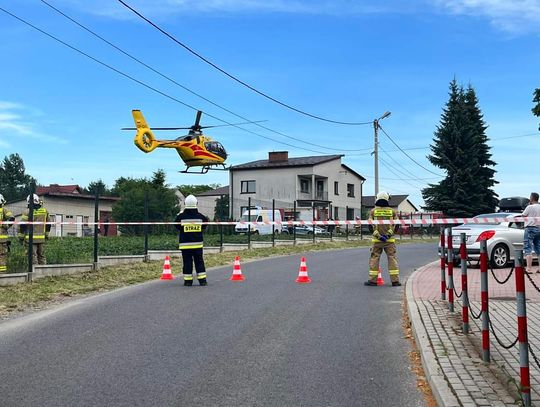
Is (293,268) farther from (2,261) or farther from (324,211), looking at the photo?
(324,211)

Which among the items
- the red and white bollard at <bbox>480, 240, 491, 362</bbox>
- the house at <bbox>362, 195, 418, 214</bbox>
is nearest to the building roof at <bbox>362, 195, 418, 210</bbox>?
the house at <bbox>362, 195, 418, 214</bbox>

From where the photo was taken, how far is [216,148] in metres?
36.7

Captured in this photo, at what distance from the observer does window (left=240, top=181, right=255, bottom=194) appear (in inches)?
2714

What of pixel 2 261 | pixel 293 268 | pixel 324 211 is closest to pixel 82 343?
pixel 2 261

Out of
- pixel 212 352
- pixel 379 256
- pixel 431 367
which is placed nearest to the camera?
Answer: pixel 431 367

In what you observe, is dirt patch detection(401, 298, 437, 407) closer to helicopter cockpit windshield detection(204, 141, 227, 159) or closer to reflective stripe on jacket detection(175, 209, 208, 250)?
reflective stripe on jacket detection(175, 209, 208, 250)

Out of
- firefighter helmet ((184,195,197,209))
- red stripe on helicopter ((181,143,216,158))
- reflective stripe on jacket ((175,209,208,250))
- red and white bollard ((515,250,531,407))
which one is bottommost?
red and white bollard ((515,250,531,407))

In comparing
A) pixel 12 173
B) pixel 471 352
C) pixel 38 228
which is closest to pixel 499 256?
pixel 471 352

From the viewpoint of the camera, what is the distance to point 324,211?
54.1 m

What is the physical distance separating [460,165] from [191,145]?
23.9m

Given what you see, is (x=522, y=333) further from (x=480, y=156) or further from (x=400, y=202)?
(x=400, y=202)

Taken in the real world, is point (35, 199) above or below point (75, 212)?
below

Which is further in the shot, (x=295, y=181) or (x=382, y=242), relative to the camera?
(x=295, y=181)

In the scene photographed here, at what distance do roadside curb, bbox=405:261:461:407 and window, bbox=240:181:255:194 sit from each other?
6038cm
